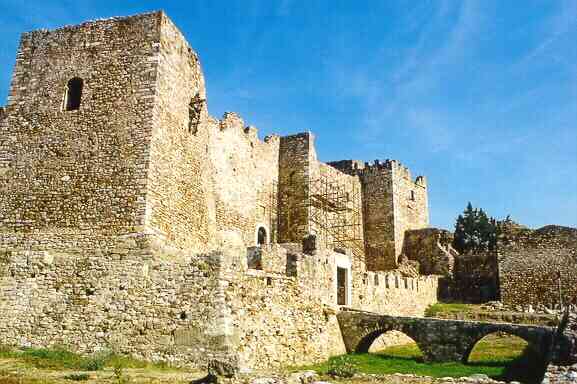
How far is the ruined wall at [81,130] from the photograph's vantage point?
1572 cm

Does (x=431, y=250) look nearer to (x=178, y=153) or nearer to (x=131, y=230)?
(x=178, y=153)

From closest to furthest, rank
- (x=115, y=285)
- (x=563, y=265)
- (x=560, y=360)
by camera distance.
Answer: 1. (x=560, y=360)
2. (x=115, y=285)
3. (x=563, y=265)

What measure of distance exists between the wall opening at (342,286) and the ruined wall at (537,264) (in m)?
11.6

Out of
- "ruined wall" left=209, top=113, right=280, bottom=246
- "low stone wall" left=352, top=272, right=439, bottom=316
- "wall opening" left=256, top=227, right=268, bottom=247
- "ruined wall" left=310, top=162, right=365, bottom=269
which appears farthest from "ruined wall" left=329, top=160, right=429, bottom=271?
"wall opening" left=256, top=227, right=268, bottom=247

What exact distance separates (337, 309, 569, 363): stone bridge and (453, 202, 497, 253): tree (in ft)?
87.5

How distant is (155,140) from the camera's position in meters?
16.1

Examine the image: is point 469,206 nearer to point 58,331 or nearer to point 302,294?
point 302,294

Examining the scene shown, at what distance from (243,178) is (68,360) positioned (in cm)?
1489

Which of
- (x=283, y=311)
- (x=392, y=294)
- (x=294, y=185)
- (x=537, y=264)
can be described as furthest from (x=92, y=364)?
(x=537, y=264)

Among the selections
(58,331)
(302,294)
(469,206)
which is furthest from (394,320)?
(469,206)

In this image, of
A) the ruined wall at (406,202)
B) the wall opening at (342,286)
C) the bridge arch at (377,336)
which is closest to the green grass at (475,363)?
the bridge arch at (377,336)

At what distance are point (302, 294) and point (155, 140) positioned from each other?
6081 millimetres

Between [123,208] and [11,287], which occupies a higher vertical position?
[123,208]

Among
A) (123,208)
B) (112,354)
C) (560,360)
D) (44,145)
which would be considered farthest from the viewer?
(44,145)
